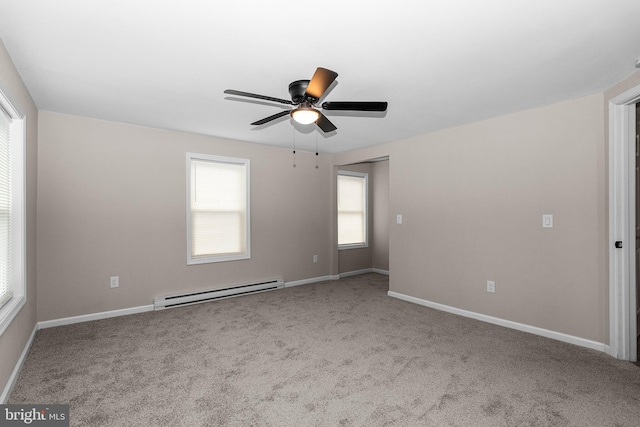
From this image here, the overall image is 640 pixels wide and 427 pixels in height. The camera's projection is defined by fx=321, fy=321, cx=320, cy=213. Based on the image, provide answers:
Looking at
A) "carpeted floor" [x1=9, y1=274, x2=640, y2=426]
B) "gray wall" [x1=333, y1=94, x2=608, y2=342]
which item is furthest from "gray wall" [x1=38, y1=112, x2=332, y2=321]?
"gray wall" [x1=333, y1=94, x2=608, y2=342]

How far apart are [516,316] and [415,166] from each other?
2176mm

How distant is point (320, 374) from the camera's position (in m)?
2.48

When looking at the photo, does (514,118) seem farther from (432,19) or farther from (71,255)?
(71,255)

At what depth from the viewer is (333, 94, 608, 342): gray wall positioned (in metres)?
2.97

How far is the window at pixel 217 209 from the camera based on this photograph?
446cm

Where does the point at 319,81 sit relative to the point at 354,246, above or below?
above

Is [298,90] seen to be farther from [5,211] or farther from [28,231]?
[28,231]

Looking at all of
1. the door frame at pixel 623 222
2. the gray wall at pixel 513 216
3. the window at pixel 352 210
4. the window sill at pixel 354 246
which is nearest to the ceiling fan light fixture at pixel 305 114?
the gray wall at pixel 513 216

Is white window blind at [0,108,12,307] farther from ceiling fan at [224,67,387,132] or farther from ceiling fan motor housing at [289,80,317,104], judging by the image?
ceiling fan motor housing at [289,80,317,104]

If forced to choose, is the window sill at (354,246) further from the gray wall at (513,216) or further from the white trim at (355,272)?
the gray wall at (513,216)

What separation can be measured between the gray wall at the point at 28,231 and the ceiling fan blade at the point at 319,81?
6.45ft

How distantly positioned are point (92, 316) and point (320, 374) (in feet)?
9.48

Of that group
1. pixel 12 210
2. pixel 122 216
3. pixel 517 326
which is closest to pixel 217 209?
pixel 122 216

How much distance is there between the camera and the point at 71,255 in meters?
3.58
